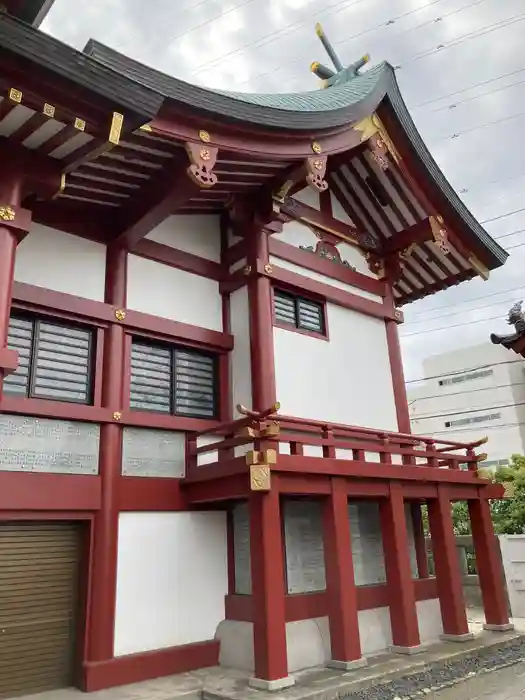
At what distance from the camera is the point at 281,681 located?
5805mm

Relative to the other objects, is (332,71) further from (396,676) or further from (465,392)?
(465,392)

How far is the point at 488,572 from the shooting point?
8766 mm

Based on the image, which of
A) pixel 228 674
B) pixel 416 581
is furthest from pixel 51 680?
pixel 416 581

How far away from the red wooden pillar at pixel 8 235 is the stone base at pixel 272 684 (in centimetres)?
385

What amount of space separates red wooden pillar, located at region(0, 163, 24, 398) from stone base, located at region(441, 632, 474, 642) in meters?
6.77

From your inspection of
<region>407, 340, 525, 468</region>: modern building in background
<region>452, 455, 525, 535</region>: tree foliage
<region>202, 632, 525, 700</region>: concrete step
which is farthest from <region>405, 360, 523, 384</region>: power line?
<region>202, 632, 525, 700</region>: concrete step

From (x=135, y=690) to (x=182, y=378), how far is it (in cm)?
364

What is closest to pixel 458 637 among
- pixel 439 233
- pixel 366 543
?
pixel 366 543

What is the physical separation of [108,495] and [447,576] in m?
4.88

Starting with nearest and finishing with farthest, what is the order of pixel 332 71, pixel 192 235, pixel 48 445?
pixel 48 445, pixel 192 235, pixel 332 71

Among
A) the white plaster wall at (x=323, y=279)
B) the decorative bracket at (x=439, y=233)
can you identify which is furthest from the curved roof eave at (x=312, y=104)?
the white plaster wall at (x=323, y=279)

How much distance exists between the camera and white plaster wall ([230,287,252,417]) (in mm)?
7883

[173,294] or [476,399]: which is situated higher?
[476,399]

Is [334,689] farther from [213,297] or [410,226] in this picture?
[410,226]
